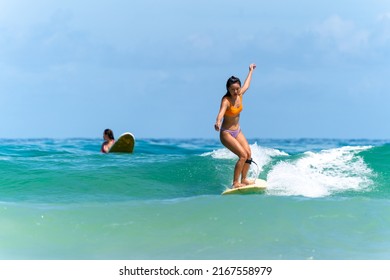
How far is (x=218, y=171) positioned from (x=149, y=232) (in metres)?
5.86

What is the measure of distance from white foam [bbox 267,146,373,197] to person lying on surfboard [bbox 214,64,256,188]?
644 mm

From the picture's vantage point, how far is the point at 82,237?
23.9 ft

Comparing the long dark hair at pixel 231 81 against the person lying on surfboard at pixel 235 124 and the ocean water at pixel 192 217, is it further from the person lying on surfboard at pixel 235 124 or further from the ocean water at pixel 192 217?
the ocean water at pixel 192 217

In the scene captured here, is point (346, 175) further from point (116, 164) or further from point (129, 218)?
point (129, 218)

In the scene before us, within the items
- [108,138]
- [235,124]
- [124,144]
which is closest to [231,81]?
[235,124]

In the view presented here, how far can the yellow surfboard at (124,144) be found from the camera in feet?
56.2

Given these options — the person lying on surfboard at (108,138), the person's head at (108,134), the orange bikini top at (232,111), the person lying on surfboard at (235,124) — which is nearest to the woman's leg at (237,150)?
the person lying on surfboard at (235,124)

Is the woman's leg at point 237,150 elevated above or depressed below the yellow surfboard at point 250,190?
above

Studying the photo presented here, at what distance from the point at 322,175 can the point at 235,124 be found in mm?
3273

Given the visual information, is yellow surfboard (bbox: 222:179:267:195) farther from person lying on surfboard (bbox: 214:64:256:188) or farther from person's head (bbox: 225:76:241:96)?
person's head (bbox: 225:76:241:96)

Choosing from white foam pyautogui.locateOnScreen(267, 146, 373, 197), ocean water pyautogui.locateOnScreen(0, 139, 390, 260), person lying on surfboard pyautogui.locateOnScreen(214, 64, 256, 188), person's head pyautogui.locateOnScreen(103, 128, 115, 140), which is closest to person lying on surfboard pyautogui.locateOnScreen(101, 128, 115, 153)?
person's head pyautogui.locateOnScreen(103, 128, 115, 140)

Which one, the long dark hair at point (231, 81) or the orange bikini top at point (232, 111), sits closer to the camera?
the long dark hair at point (231, 81)

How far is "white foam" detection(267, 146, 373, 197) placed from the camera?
1028 cm

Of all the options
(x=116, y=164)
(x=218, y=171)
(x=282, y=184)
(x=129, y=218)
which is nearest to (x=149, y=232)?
(x=129, y=218)
